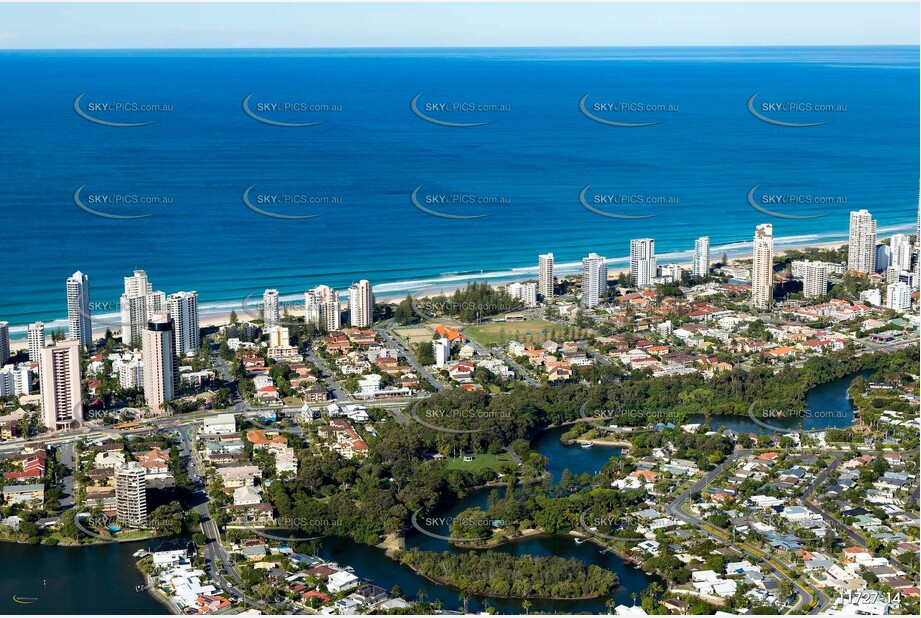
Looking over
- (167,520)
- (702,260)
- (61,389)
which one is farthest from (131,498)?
(702,260)

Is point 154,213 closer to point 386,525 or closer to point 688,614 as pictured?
point 386,525

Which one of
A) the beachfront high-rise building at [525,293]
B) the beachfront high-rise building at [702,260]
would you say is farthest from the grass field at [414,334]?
the beachfront high-rise building at [702,260]

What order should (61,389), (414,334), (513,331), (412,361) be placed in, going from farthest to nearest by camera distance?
(513,331) < (414,334) < (412,361) < (61,389)

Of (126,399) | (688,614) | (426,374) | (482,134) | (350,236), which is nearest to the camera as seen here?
(688,614)

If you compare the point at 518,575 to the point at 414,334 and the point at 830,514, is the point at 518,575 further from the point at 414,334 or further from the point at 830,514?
the point at 414,334

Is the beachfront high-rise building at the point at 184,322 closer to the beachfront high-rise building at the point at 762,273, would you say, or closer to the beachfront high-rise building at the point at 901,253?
the beachfront high-rise building at the point at 762,273

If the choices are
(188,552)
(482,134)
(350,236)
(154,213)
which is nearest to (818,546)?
(188,552)

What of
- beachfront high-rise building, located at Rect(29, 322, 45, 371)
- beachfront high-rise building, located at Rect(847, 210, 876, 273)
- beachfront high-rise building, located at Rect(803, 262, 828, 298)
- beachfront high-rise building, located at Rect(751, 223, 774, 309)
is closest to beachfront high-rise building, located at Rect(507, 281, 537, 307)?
beachfront high-rise building, located at Rect(751, 223, 774, 309)
